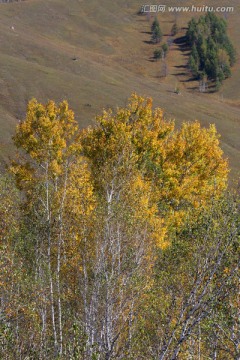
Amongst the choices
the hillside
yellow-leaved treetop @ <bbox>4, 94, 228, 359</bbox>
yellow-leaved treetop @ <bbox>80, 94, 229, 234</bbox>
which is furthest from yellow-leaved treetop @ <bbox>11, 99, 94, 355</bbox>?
the hillside

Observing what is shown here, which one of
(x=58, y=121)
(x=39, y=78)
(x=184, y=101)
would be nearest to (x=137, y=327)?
(x=58, y=121)

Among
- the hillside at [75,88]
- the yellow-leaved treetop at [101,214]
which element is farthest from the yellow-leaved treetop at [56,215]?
the hillside at [75,88]

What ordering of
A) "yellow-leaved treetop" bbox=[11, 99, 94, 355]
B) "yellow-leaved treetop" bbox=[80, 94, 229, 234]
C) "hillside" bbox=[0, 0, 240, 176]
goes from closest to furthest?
"yellow-leaved treetop" bbox=[11, 99, 94, 355]
"yellow-leaved treetop" bbox=[80, 94, 229, 234]
"hillside" bbox=[0, 0, 240, 176]

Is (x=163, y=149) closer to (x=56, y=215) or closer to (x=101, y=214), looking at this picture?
(x=56, y=215)

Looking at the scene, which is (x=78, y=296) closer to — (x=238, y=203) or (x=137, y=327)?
(x=137, y=327)

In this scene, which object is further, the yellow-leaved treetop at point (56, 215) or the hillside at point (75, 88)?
the hillside at point (75, 88)

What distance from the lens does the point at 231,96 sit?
19088 cm

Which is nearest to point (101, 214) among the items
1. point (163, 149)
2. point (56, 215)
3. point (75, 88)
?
point (56, 215)

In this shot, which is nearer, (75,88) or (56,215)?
(56,215)

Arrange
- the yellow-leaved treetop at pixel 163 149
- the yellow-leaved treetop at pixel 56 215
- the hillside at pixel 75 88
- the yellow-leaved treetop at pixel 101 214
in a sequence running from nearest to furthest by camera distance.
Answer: the yellow-leaved treetop at pixel 101 214
the yellow-leaved treetop at pixel 56 215
the yellow-leaved treetop at pixel 163 149
the hillside at pixel 75 88

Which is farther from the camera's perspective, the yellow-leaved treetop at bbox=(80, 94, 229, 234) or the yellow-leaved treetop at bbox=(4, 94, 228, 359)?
the yellow-leaved treetop at bbox=(80, 94, 229, 234)

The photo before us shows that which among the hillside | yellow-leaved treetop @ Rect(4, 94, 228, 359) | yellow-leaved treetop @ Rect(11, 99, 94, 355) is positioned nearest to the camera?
yellow-leaved treetop @ Rect(4, 94, 228, 359)

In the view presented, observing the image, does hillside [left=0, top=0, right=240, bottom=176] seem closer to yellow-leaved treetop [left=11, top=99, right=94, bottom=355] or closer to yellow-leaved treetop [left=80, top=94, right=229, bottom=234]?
yellow-leaved treetop [left=80, top=94, right=229, bottom=234]

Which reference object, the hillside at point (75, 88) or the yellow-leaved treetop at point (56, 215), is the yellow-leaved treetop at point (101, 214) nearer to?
the yellow-leaved treetop at point (56, 215)
